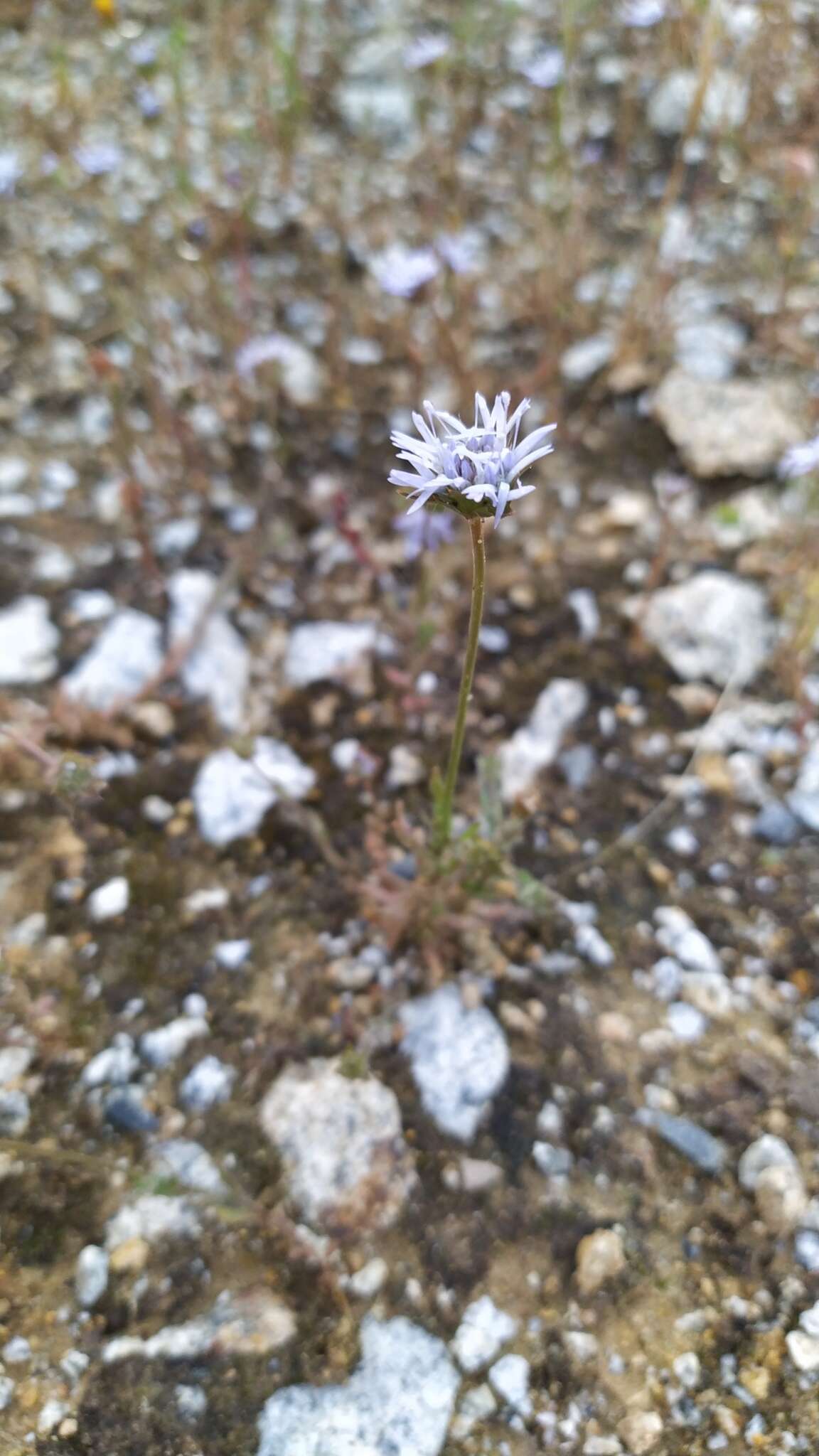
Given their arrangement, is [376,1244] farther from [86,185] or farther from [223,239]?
[86,185]

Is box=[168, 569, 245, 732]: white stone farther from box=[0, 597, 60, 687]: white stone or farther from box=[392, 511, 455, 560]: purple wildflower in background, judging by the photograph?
box=[392, 511, 455, 560]: purple wildflower in background

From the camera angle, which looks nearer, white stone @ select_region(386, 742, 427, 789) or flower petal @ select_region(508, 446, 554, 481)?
flower petal @ select_region(508, 446, 554, 481)

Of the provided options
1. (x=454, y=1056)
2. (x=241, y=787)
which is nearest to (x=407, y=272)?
(x=241, y=787)

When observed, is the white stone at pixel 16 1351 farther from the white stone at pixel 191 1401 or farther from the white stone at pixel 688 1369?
the white stone at pixel 688 1369

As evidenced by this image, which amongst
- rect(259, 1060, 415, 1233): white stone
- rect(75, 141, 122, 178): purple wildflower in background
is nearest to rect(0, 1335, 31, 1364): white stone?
rect(259, 1060, 415, 1233): white stone

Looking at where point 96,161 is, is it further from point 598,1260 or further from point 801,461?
point 598,1260

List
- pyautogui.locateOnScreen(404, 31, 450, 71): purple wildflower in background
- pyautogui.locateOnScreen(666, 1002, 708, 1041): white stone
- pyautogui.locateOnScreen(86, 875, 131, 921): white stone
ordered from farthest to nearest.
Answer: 1. pyautogui.locateOnScreen(404, 31, 450, 71): purple wildflower in background
2. pyautogui.locateOnScreen(86, 875, 131, 921): white stone
3. pyautogui.locateOnScreen(666, 1002, 708, 1041): white stone

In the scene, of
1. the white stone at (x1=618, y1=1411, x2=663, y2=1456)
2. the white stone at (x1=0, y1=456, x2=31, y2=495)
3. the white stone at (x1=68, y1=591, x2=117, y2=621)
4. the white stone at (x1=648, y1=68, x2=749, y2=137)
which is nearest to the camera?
the white stone at (x1=618, y1=1411, x2=663, y2=1456)
